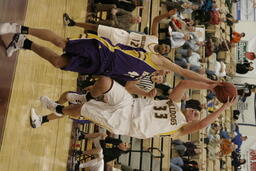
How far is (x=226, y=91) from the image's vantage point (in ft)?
9.48

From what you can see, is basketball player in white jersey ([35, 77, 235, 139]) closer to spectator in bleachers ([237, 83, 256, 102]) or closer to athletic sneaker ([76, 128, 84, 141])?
athletic sneaker ([76, 128, 84, 141])

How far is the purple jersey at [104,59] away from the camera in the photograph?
288 centimetres

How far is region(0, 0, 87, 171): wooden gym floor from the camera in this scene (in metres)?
2.87

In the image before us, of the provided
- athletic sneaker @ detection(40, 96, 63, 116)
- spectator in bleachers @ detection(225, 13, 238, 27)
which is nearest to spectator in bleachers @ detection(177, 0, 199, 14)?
spectator in bleachers @ detection(225, 13, 238, 27)

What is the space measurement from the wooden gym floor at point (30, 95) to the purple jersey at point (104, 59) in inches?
25.1

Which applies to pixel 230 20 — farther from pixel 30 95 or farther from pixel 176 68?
pixel 30 95

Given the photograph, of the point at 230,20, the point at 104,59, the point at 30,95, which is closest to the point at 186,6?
the point at 230,20

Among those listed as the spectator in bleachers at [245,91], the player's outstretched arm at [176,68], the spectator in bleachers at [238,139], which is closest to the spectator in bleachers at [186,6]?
the spectator in bleachers at [245,91]

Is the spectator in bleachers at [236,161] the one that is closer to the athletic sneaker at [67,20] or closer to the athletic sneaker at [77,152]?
A: the athletic sneaker at [77,152]

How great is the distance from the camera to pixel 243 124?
9.65 meters

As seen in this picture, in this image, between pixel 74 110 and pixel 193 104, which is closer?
pixel 74 110

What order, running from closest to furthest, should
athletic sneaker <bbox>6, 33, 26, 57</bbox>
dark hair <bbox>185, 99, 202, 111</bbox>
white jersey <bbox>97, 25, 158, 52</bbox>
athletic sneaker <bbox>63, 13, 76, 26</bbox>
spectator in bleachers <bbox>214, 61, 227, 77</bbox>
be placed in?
athletic sneaker <bbox>6, 33, 26, 57</bbox> < white jersey <bbox>97, 25, 158, 52</bbox> < athletic sneaker <bbox>63, 13, 76, 26</bbox> < dark hair <bbox>185, 99, 202, 111</bbox> < spectator in bleachers <bbox>214, 61, 227, 77</bbox>

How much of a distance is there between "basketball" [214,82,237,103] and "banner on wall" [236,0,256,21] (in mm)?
7833

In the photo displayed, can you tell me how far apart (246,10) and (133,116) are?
333 inches
